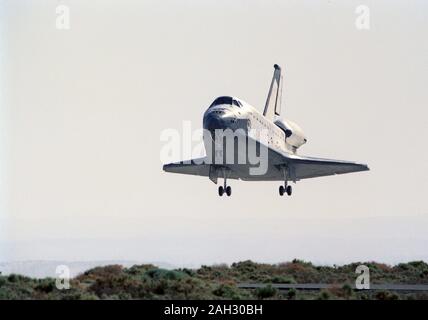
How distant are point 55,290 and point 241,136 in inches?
595

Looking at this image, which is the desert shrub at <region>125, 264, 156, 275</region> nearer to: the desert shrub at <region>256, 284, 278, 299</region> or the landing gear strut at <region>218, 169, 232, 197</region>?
the landing gear strut at <region>218, 169, 232, 197</region>

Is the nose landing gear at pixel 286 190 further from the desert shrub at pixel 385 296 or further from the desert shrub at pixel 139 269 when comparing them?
the desert shrub at pixel 385 296

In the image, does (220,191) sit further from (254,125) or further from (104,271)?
(104,271)

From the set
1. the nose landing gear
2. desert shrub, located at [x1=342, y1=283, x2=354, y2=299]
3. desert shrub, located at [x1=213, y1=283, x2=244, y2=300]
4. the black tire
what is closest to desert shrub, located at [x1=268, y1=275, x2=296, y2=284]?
desert shrub, located at [x1=342, y1=283, x2=354, y2=299]

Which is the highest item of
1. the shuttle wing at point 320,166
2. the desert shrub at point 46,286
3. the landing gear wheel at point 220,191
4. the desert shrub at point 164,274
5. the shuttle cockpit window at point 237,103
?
the shuttle cockpit window at point 237,103

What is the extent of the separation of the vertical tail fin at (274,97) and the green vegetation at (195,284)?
20.9m

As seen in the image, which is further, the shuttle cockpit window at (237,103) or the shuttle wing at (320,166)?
the shuttle wing at (320,166)

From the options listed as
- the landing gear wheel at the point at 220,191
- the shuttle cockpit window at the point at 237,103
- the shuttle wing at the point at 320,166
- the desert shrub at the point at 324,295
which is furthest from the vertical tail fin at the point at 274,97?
the desert shrub at the point at 324,295

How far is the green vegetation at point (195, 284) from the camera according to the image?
111 feet

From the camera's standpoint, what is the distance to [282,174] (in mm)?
52344

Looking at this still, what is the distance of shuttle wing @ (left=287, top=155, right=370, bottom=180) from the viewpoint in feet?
166
